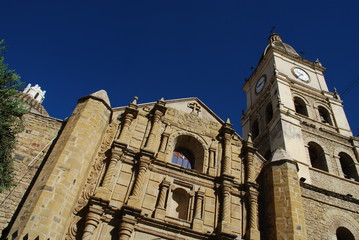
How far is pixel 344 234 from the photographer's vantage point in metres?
12.9

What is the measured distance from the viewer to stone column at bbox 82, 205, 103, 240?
907 cm

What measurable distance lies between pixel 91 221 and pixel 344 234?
10.3 metres

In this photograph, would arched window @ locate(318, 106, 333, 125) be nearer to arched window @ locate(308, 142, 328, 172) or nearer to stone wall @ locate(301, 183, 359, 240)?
arched window @ locate(308, 142, 328, 172)

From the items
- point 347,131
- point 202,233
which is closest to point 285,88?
point 347,131

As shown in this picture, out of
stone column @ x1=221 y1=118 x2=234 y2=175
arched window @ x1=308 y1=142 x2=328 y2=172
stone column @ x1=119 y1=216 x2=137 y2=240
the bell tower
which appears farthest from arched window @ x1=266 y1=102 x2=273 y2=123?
stone column @ x1=119 y1=216 x2=137 y2=240

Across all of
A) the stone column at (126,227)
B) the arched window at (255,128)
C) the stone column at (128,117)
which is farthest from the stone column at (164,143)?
the arched window at (255,128)

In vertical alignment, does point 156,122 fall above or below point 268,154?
below

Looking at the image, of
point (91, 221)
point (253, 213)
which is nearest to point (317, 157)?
point (253, 213)

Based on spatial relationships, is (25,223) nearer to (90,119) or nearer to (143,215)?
(143,215)

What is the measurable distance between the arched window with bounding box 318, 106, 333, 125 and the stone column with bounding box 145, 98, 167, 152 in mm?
12851

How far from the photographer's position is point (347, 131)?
2023 centimetres

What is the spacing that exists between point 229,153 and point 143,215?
195 inches

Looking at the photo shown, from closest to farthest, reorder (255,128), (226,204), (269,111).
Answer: (226,204), (269,111), (255,128)

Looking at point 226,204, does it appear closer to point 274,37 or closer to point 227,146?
point 227,146
